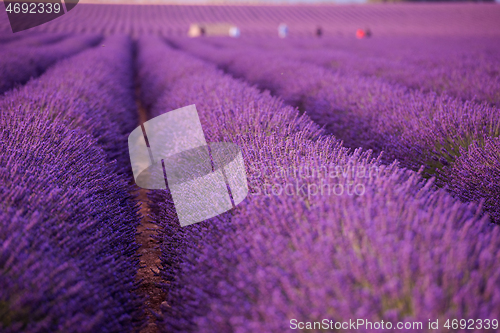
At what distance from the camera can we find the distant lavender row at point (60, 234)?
36.6 inches

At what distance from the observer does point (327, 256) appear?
88 cm

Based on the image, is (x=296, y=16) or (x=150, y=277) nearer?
(x=150, y=277)

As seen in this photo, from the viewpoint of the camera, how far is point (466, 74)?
385 cm

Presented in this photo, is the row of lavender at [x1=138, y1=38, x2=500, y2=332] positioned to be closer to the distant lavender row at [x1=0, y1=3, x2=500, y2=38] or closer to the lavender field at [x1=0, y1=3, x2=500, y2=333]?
the lavender field at [x1=0, y1=3, x2=500, y2=333]

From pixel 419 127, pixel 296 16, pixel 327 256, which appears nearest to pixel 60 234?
pixel 327 256

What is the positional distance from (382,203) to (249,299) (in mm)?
592

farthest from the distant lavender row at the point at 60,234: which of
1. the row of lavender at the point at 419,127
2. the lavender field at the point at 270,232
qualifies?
the row of lavender at the point at 419,127

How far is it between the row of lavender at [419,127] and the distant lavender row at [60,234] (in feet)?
5.84

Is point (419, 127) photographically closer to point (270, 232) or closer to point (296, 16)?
point (270, 232)

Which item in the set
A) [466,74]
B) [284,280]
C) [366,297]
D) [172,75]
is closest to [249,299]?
[284,280]

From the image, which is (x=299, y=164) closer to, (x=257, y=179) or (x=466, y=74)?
(x=257, y=179)

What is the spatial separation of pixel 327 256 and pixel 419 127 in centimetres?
198

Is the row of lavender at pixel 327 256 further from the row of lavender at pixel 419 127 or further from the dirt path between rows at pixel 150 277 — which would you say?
the row of lavender at pixel 419 127

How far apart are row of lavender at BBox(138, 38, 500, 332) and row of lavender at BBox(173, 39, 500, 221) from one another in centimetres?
82
